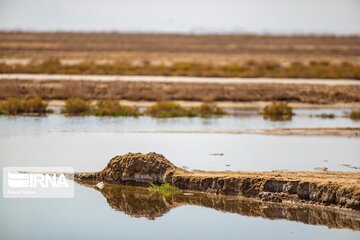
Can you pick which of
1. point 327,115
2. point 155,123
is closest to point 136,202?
point 155,123

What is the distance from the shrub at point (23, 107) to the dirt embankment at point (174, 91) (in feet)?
11.3

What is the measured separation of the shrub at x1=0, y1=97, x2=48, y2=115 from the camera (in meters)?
33.8

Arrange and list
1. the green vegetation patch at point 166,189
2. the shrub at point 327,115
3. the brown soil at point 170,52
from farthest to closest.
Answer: the brown soil at point 170,52 → the shrub at point 327,115 → the green vegetation patch at point 166,189

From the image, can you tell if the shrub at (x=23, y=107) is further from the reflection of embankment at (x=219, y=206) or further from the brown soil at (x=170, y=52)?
the brown soil at (x=170, y=52)

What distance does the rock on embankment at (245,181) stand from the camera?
1731cm

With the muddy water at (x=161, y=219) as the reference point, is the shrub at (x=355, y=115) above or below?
above

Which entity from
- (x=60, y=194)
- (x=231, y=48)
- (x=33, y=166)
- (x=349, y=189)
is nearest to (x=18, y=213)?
(x=60, y=194)

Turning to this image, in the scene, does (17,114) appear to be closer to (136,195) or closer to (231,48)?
(136,195)

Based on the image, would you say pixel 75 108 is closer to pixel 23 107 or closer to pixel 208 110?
pixel 23 107

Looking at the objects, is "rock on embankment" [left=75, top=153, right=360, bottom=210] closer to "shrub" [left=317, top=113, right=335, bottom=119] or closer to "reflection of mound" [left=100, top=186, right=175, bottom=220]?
"reflection of mound" [left=100, top=186, right=175, bottom=220]

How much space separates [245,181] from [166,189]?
1.63 m

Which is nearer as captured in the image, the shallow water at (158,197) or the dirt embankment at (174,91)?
the shallow water at (158,197)

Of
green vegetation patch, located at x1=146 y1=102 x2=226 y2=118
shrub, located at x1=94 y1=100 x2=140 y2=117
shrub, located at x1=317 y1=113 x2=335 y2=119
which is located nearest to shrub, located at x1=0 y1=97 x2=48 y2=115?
shrub, located at x1=94 y1=100 x2=140 y2=117

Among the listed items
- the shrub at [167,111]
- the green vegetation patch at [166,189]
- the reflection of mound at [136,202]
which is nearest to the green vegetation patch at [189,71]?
the shrub at [167,111]
